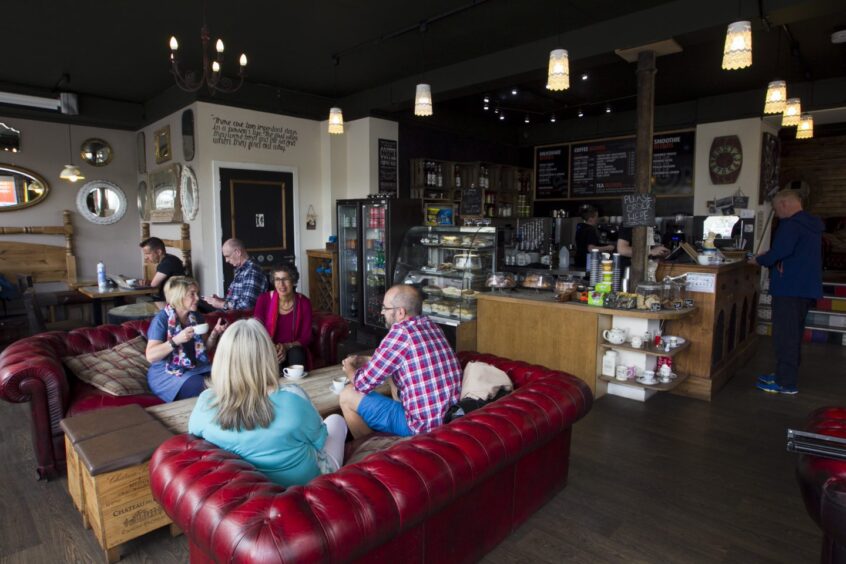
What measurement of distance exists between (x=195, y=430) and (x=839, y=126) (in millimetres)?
10263

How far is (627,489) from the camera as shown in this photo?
10.2 ft

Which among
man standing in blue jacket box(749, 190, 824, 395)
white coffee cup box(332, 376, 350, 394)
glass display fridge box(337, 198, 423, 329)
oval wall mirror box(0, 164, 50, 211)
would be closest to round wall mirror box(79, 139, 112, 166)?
oval wall mirror box(0, 164, 50, 211)

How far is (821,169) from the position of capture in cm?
886

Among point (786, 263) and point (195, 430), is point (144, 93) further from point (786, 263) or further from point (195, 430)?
point (786, 263)

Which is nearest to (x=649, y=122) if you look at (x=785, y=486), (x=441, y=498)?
(x=785, y=486)

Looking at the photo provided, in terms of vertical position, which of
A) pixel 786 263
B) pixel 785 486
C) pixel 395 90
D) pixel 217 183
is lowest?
pixel 785 486

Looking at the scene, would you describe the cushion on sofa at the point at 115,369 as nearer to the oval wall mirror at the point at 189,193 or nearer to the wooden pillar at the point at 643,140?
the oval wall mirror at the point at 189,193

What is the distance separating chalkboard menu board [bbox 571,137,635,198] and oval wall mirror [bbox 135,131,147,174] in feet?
24.1

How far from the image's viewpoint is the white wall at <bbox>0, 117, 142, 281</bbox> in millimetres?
7812

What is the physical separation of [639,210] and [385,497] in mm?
3946

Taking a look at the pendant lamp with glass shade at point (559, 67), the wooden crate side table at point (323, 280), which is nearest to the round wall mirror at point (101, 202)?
the wooden crate side table at point (323, 280)

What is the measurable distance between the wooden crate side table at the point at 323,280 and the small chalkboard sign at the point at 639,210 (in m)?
4.22

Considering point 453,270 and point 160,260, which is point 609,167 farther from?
point 160,260

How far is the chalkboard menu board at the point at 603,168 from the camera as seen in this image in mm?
8812
